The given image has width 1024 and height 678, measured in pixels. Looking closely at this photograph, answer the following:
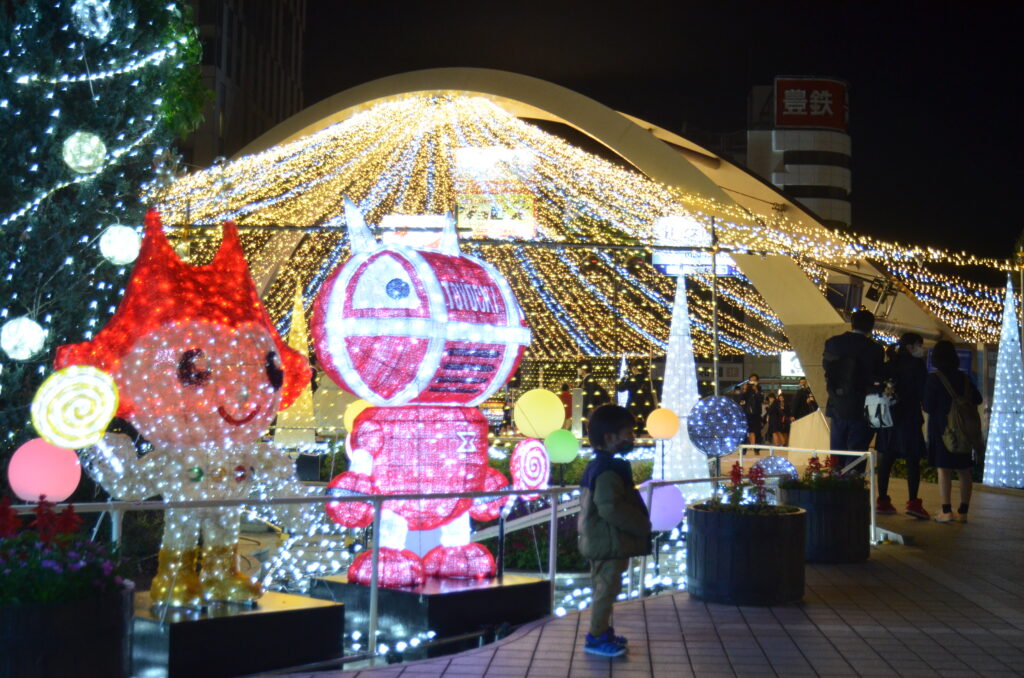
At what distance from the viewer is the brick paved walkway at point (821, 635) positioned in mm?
5648

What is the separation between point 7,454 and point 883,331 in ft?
69.0

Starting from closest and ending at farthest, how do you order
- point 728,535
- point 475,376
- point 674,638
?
point 674,638
point 728,535
point 475,376

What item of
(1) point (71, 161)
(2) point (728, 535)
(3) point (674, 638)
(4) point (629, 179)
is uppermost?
(4) point (629, 179)

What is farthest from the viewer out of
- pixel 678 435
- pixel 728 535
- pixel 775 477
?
pixel 678 435

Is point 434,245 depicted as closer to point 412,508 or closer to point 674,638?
point 412,508

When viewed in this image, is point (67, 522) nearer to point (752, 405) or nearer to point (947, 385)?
point (947, 385)

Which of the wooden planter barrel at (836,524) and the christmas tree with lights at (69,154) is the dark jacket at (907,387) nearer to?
the wooden planter barrel at (836,524)

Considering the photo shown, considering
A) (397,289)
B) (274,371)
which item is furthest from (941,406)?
(274,371)

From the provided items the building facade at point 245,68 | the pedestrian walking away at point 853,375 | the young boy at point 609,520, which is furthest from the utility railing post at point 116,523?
the building facade at point 245,68

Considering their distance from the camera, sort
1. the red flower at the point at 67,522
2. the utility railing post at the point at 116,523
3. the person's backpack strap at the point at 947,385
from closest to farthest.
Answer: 1. the red flower at the point at 67,522
2. the utility railing post at the point at 116,523
3. the person's backpack strap at the point at 947,385

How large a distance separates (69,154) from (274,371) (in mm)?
3607

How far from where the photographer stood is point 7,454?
9.17m

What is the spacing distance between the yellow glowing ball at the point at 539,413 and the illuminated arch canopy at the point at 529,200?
2153mm

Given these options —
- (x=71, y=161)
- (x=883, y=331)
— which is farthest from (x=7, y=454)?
(x=883, y=331)
